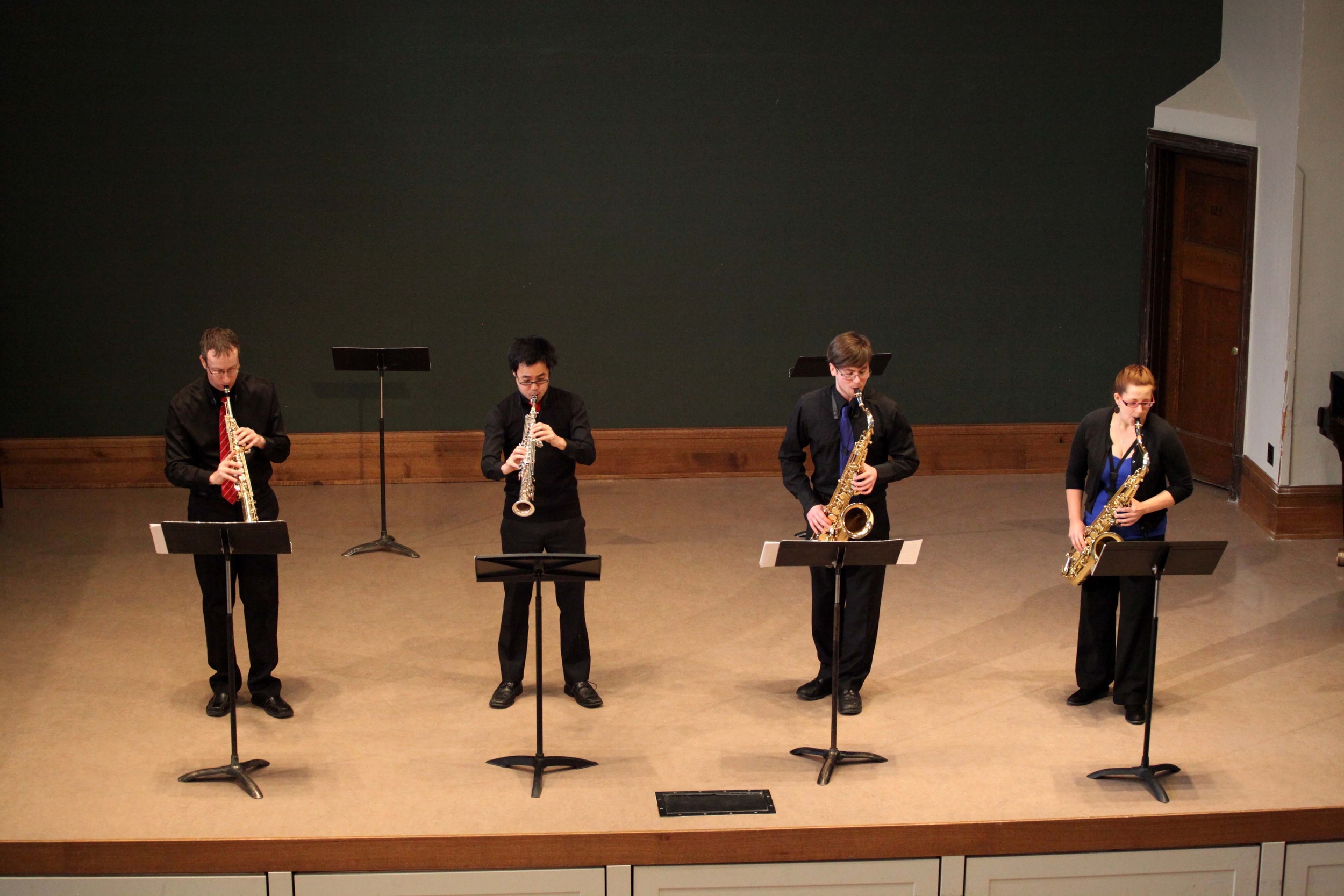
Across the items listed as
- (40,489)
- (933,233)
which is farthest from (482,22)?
(40,489)

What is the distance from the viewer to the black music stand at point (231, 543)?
4684 mm

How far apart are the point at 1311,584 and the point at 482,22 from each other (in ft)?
18.4

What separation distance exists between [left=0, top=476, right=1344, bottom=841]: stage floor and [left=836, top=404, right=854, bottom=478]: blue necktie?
967mm

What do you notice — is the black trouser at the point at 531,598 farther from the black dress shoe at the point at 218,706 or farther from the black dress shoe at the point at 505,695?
the black dress shoe at the point at 218,706

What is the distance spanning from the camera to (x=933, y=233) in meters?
9.08

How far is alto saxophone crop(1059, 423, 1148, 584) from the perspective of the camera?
17.1ft

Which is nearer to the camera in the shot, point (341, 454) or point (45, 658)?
point (45, 658)

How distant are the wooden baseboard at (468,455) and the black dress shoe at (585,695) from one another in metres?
3.33

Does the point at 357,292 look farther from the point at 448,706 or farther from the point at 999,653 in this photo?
the point at 999,653

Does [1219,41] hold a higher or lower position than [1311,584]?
higher

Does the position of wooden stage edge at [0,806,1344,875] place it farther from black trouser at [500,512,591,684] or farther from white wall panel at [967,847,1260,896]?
black trouser at [500,512,591,684]

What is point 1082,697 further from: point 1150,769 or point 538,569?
point 538,569

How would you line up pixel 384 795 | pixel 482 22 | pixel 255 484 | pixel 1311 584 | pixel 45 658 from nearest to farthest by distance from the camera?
pixel 384 795 → pixel 255 484 → pixel 45 658 → pixel 1311 584 → pixel 482 22

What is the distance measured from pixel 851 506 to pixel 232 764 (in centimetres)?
239
